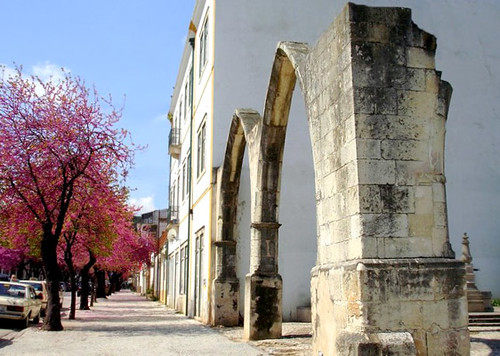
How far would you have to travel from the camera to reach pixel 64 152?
16531 mm

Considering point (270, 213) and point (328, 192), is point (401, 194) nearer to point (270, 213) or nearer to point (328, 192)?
point (328, 192)

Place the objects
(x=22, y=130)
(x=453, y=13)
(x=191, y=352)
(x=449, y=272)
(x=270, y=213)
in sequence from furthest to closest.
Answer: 1. (x=453, y=13)
2. (x=22, y=130)
3. (x=270, y=213)
4. (x=191, y=352)
5. (x=449, y=272)

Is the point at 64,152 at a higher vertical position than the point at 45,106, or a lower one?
lower

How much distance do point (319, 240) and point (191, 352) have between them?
4.31m

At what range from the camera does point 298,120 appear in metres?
18.0

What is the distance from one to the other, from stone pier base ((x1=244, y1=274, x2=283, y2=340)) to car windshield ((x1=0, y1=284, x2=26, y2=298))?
8.53 m

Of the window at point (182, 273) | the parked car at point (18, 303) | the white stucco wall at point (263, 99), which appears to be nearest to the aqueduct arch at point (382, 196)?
the white stucco wall at point (263, 99)

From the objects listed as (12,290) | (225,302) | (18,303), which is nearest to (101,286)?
(12,290)

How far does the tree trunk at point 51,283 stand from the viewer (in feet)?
51.3

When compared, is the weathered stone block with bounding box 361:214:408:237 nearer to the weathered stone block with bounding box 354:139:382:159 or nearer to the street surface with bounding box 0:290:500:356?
the weathered stone block with bounding box 354:139:382:159

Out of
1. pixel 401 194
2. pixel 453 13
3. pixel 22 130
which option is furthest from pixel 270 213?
pixel 453 13

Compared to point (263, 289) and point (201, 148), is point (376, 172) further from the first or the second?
point (201, 148)

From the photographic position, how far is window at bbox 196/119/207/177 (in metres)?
20.2

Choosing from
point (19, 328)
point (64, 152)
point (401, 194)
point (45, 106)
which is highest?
point (45, 106)
